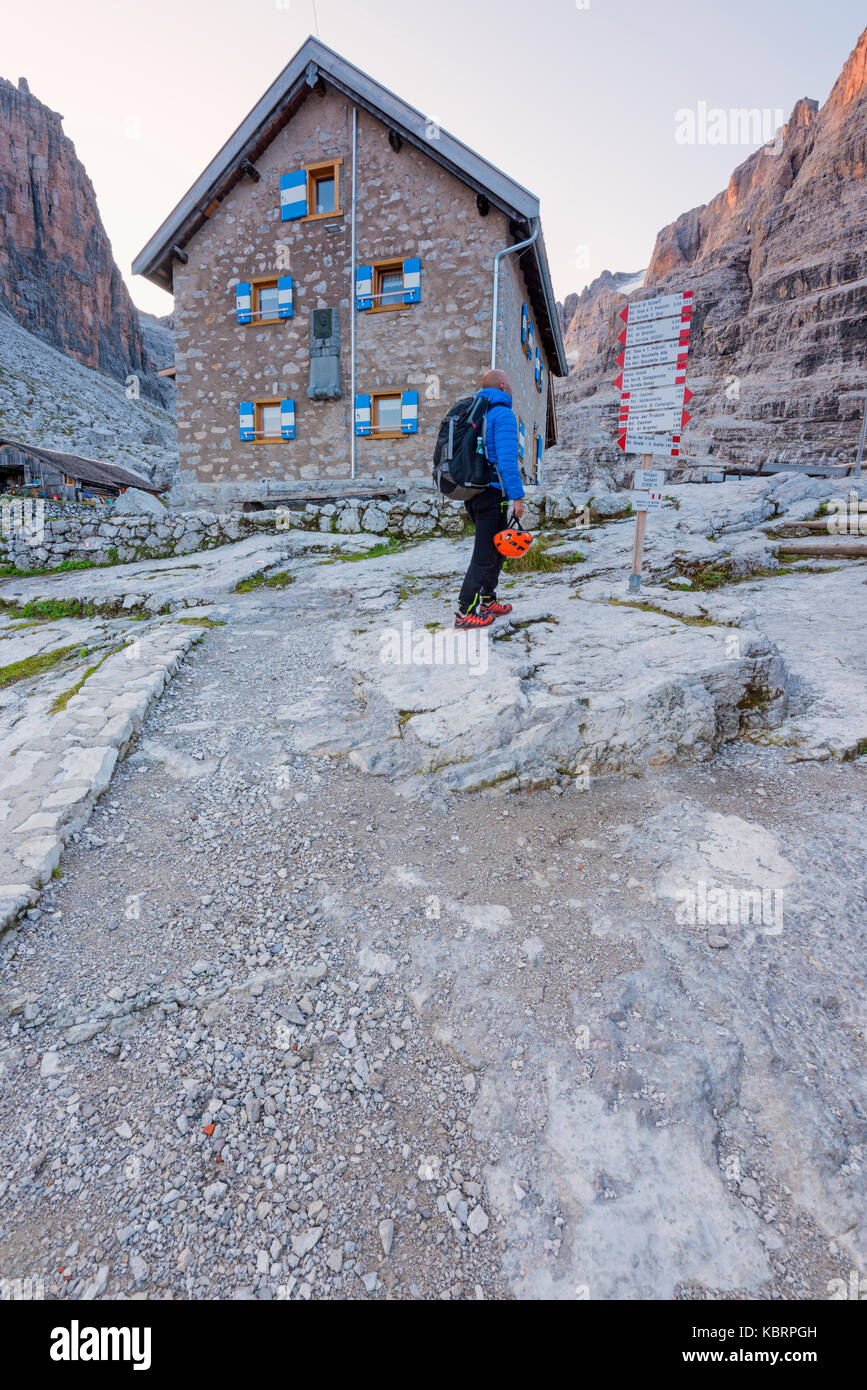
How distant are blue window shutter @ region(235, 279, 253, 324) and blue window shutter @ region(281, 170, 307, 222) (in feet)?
6.12

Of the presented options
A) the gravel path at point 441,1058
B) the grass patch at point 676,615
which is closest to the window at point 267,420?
the grass patch at point 676,615

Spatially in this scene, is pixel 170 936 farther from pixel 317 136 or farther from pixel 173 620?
pixel 317 136

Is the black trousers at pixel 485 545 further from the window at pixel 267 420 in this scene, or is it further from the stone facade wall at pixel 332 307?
the window at pixel 267 420

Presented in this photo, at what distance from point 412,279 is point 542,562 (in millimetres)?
9840

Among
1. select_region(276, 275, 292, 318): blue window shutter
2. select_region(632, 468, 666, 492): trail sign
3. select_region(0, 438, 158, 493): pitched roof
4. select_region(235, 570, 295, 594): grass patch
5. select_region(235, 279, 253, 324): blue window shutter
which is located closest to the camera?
select_region(632, 468, 666, 492): trail sign

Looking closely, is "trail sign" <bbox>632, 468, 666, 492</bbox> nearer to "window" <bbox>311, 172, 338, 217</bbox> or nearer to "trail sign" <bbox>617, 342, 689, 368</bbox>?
"trail sign" <bbox>617, 342, 689, 368</bbox>

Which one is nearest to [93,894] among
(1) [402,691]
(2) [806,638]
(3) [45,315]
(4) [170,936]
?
(4) [170,936]

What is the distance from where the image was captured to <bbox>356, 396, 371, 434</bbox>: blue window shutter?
14695 mm

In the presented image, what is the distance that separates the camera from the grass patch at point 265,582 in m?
8.93

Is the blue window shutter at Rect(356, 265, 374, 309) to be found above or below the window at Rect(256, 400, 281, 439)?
above

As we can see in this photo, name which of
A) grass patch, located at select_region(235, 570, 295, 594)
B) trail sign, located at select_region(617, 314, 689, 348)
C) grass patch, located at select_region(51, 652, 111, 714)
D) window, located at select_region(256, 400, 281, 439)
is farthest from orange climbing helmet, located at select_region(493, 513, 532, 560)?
window, located at select_region(256, 400, 281, 439)

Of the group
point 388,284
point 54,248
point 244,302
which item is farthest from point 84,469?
point 54,248

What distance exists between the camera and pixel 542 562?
28.0 feet

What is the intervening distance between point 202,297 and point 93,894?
17.7 m
